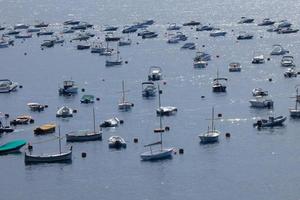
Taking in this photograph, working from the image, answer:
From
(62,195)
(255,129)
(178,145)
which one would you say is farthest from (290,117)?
(62,195)

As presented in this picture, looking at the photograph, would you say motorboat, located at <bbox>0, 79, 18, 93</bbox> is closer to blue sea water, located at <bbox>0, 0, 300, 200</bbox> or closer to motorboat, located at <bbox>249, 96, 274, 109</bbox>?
blue sea water, located at <bbox>0, 0, 300, 200</bbox>

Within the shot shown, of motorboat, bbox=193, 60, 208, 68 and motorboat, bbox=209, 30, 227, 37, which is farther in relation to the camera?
motorboat, bbox=209, 30, 227, 37

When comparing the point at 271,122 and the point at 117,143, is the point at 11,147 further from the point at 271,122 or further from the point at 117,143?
the point at 271,122

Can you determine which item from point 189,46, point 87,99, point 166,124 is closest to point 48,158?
point 166,124

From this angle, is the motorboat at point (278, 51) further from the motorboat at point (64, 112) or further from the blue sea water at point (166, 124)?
the motorboat at point (64, 112)

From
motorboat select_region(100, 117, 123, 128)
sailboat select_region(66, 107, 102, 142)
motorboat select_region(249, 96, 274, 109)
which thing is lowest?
sailboat select_region(66, 107, 102, 142)

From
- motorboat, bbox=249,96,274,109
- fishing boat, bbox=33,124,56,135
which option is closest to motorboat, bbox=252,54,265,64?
motorboat, bbox=249,96,274,109

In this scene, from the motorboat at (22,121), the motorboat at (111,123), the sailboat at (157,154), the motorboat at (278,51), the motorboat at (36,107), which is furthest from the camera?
the motorboat at (278,51)

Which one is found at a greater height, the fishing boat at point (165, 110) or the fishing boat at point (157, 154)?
the fishing boat at point (165, 110)

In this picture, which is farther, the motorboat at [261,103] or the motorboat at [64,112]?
the motorboat at [261,103]

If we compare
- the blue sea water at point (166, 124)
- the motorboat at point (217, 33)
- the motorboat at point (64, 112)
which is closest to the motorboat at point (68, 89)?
the blue sea water at point (166, 124)
